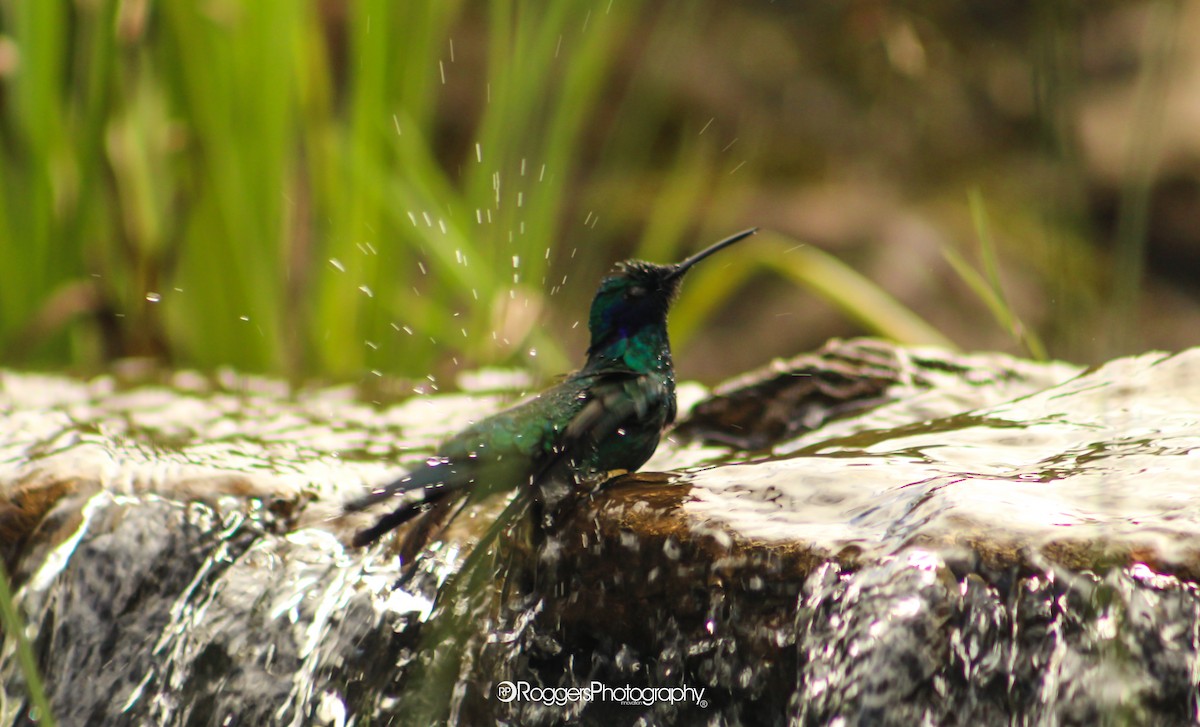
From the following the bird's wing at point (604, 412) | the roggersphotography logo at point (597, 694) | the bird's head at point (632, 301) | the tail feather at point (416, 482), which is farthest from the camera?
the bird's head at point (632, 301)

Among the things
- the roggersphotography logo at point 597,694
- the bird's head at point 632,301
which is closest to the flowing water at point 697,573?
the roggersphotography logo at point 597,694

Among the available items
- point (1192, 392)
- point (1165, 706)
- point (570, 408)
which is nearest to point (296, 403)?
point (570, 408)

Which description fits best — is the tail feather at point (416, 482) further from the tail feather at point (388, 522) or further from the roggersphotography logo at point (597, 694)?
the roggersphotography logo at point (597, 694)

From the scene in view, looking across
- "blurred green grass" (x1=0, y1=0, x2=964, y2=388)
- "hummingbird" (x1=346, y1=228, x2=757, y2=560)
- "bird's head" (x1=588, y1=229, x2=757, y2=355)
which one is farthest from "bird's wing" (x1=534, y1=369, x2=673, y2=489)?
"blurred green grass" (x1=0, y1=0, x2=964, y2=388)

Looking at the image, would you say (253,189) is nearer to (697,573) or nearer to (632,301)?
(632,301)

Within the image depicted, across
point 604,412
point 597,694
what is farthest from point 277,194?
point 597,694

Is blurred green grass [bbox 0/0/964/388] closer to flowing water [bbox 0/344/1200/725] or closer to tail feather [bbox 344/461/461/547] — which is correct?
flowing water [bbox 0/344/1200/725]
